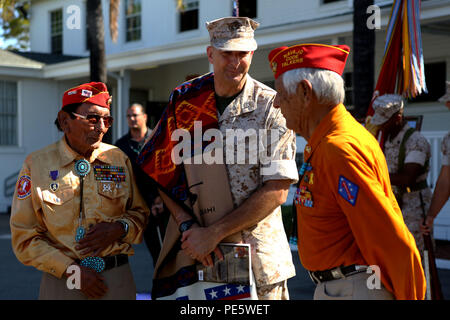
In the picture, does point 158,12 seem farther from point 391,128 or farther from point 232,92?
point 232,92

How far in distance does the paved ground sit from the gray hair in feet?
14.5

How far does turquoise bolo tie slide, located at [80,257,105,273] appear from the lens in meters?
2.95

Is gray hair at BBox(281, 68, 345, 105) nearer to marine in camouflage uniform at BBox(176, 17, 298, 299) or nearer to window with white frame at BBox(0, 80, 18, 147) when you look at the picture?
marine in camouflage uniform at BBox(176, 17, 298, 299)

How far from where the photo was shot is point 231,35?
2898mm

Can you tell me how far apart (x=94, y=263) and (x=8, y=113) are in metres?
15.8

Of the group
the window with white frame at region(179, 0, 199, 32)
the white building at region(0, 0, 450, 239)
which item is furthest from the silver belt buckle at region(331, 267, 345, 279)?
the window with white frame at region(179, 0, 199, 32)

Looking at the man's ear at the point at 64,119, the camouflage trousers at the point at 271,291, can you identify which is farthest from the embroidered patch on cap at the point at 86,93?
the camouflage trousers at the point at 271,291

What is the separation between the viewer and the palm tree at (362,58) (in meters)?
9.45

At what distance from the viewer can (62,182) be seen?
2.99 meters

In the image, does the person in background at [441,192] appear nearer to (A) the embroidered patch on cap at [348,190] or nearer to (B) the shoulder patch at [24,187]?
(A) the embroidered patch on cap at [348,190]

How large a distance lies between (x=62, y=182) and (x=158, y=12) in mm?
15105

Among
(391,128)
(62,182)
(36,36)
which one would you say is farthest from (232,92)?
(36,36)

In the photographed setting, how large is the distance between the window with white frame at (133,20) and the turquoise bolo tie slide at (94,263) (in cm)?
1593
